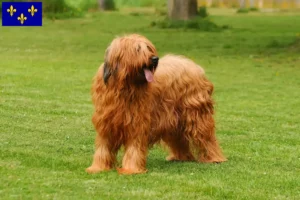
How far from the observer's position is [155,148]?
11.1 m

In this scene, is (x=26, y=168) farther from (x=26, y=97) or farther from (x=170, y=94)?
(x=26, y=97)

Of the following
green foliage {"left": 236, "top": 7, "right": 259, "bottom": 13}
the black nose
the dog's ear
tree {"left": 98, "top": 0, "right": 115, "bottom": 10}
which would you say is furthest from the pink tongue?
tree {"left": 98, "top": 0, "right": 115, "bottom": 10}

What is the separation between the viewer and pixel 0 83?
55.0 feet

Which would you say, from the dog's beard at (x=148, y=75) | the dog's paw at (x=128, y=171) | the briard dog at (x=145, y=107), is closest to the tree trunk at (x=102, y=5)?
the briard dog at (x=145, y=107)

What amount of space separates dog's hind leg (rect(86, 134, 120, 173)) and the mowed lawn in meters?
0.13

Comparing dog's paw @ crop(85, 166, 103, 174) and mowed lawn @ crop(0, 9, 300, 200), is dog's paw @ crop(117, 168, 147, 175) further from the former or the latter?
dog's paw @ crop(85, 166, 103, 174)

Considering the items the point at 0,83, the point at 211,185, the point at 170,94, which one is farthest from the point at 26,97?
the point at 211,185

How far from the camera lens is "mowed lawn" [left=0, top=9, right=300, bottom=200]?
27.9 ft

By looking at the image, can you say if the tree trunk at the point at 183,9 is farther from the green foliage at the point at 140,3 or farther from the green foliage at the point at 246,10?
the green foliage at the point at 140,3

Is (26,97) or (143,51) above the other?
(143,51)

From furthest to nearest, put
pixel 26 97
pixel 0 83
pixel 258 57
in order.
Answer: pixel 258 57
pixel 0 83
pixel 26 97

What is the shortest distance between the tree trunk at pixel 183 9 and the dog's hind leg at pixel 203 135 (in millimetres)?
22259

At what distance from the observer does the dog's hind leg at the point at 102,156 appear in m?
9.18

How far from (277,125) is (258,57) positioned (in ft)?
33.9
